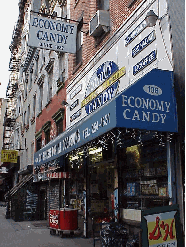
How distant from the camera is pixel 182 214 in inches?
237

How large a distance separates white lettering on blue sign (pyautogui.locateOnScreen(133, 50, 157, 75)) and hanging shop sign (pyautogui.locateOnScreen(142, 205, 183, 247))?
3.57m

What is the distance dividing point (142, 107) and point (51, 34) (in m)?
5.62

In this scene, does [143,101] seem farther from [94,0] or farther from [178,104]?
[94,0]

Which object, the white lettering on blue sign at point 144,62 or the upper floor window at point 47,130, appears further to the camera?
the upper floor window at point 47,130

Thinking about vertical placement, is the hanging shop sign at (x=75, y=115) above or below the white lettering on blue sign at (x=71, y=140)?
above

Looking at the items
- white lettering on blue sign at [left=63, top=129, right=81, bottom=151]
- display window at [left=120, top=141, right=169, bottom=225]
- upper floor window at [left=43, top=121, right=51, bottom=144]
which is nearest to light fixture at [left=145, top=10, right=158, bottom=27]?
display window at [left=120, top=141, right=169, bottom=225]

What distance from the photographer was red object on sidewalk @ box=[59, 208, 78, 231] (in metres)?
10.3

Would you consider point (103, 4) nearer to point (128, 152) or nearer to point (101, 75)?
Result: point (101, 75)

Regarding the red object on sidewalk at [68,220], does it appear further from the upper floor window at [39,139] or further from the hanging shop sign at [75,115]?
the upper floor window at [39,139]

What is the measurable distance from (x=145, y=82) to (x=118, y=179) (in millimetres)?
3739

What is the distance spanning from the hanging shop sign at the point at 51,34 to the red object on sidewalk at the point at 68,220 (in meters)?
5.63

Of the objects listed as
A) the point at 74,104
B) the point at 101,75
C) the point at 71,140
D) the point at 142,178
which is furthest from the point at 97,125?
the point at 74,104

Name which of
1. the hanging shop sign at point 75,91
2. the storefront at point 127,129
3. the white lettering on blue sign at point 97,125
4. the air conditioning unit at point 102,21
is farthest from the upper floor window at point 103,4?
the white lettering on blue sign at point 97,125

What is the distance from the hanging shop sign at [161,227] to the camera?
4.84 metres
